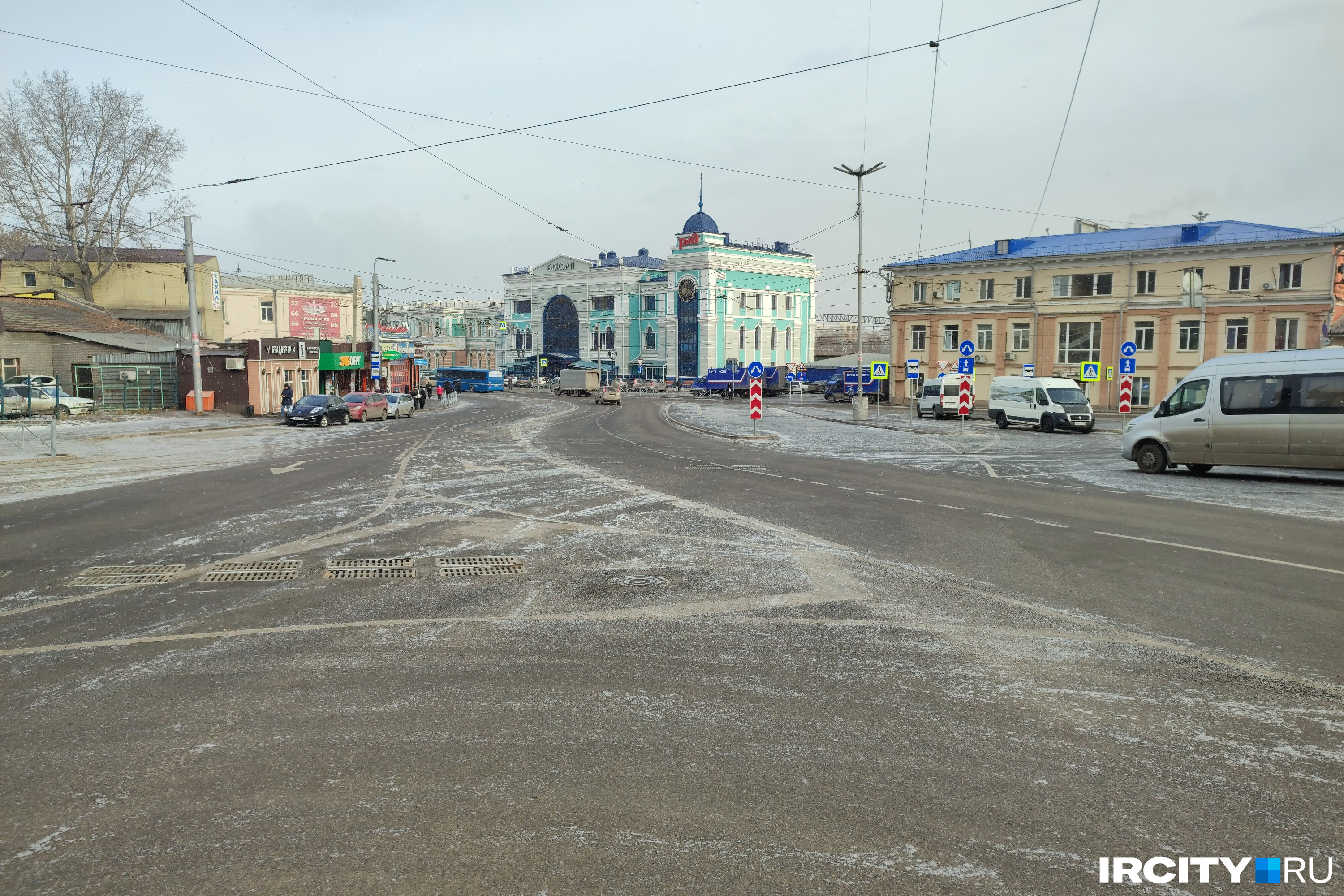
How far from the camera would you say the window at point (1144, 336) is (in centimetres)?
5450

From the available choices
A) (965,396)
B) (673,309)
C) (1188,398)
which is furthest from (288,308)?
(1188,398)

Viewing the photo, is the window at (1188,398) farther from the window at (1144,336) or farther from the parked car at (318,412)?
the window at (1144,336)

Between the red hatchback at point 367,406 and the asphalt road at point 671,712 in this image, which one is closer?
the asphalt road at point 671,712

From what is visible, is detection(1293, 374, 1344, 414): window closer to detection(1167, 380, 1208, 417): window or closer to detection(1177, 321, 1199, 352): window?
detection(1167, 380, 1208, 417): window

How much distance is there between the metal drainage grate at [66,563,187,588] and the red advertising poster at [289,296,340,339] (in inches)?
2558

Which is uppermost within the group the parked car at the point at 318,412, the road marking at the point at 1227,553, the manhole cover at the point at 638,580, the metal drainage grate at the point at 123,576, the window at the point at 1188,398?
the window at the point at 1188,398

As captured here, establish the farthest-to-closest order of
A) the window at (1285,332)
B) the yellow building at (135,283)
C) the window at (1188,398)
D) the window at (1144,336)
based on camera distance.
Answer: the yellow building at (135,283) < the window at (1144,336) < the window at (1285,332) < the window at (1188,398)

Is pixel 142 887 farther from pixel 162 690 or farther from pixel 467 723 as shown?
pixel 162 690

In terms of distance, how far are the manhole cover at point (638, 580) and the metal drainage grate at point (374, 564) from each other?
2.49 metres

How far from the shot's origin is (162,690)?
19.4ft

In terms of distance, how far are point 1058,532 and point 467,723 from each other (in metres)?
9.51

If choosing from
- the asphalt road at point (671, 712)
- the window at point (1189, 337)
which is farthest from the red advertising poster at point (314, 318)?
the asphalt road at point (671, 712)

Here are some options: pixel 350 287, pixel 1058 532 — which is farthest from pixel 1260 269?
pixel 350 287

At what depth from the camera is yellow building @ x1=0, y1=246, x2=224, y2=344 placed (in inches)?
2290
